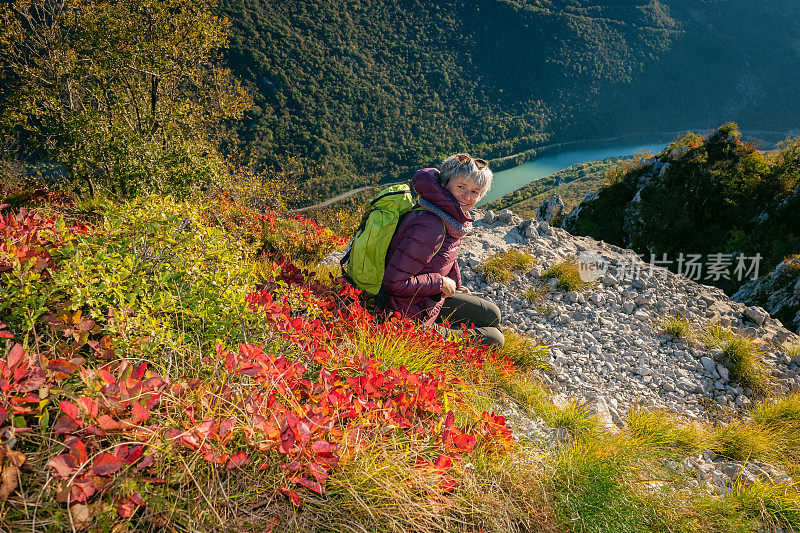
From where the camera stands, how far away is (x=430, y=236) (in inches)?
123

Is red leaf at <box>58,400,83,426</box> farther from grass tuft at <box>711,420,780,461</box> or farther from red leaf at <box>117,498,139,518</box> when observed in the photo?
grass tuft at <box>711,420,780,461</box>

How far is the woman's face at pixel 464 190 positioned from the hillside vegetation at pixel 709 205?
51.9 feet

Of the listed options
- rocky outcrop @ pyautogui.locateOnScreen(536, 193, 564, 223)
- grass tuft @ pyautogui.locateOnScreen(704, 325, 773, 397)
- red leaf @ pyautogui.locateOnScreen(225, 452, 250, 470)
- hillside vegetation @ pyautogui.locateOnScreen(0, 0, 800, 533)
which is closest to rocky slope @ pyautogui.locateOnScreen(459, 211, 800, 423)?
grass tuft @ pyautogui.locateOnScreen(704, 325, 773, 397)

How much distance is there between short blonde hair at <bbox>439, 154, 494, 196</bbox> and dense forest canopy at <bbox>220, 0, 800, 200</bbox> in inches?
1859

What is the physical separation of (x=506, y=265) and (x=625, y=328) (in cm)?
191

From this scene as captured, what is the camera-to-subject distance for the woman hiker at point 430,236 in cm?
314

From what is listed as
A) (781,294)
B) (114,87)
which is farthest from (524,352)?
(114,87)

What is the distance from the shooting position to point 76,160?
20.9 ft

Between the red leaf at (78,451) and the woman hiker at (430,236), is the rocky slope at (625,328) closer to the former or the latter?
the woman hiker at (430,236)

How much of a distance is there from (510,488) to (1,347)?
8.42 ft

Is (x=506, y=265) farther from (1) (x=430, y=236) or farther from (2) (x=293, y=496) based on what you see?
(2) (x=293, y=496)

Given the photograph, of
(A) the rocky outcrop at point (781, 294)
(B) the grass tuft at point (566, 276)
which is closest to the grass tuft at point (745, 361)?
(B) the grass tuft at point (566, 276)

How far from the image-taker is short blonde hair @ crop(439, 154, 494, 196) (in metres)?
3.16

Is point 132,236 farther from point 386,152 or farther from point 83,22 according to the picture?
point 386,152
